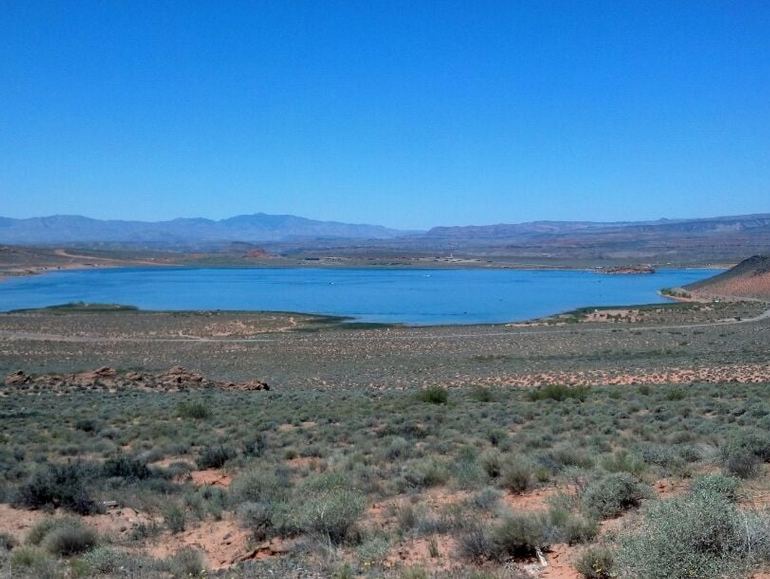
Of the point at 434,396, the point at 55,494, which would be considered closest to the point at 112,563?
the point at 55,494

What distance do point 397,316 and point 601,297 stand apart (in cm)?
3153

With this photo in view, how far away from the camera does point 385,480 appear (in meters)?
9.15

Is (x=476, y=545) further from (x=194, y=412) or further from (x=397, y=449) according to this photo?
(x=194, y=412)

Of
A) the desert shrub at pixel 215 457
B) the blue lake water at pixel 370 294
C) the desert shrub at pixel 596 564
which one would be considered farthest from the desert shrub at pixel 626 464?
the blue lake water at pixel 370 294

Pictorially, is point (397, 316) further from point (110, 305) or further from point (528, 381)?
point (528, 381)

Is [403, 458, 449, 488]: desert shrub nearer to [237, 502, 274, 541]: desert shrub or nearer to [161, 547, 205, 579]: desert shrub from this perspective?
[237, 502, 274, 541]: desert shrub

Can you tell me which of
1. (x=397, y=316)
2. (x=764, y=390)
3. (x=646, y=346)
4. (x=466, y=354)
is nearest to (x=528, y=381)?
(x=764, y=390)

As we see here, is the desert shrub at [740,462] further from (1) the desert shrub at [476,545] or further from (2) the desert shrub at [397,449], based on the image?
(2) the desert shrub at [397,449]

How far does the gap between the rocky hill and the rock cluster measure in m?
67.5

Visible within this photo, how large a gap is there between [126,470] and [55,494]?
51.0 inches

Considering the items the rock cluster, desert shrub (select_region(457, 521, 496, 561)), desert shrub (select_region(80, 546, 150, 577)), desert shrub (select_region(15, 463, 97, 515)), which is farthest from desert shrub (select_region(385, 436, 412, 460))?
the rock cluster

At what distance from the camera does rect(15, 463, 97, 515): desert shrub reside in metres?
8.38

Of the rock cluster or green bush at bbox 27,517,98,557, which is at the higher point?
green bush at bbox 27,517,98,557

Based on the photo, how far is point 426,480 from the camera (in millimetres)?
8812
